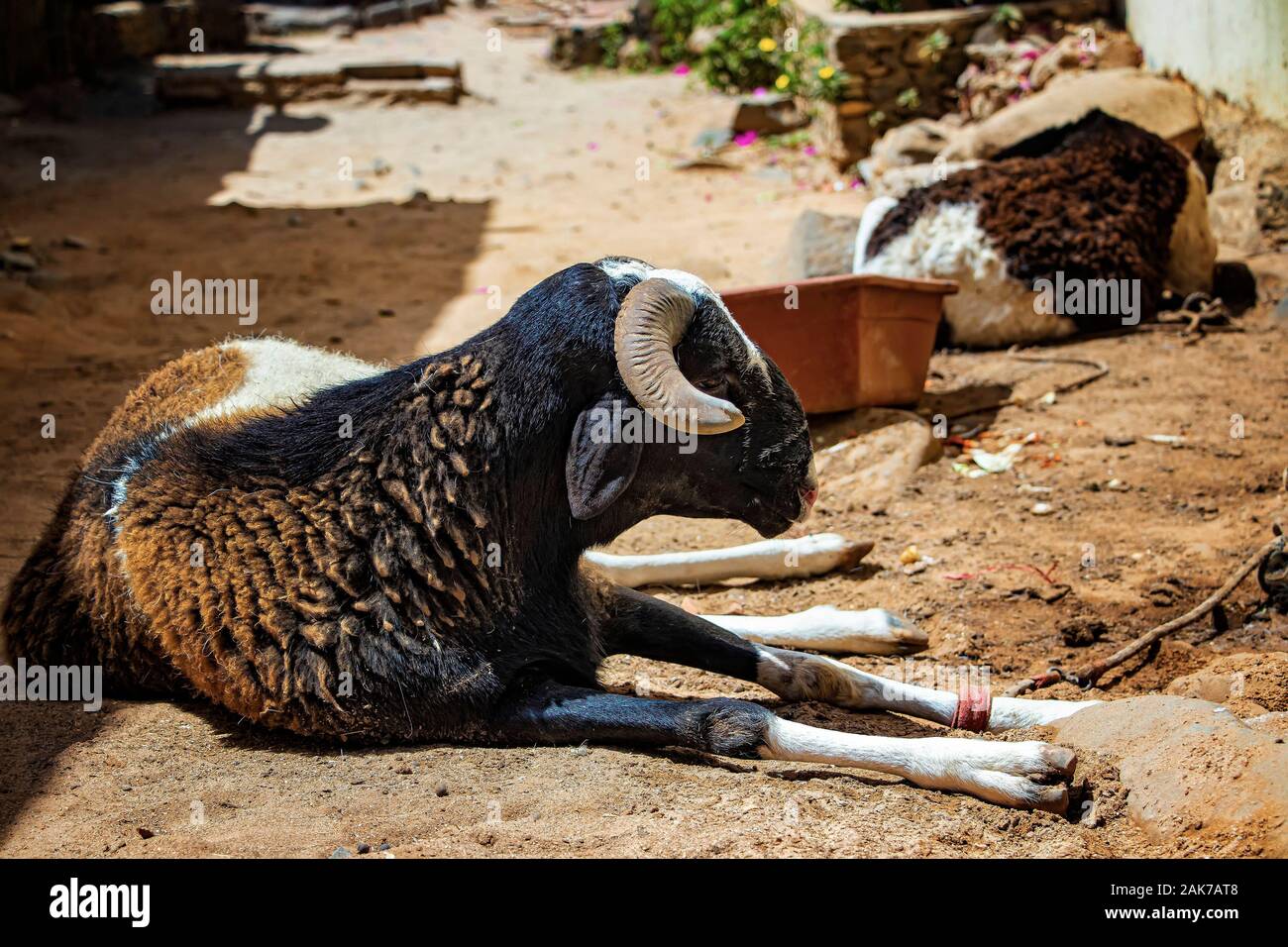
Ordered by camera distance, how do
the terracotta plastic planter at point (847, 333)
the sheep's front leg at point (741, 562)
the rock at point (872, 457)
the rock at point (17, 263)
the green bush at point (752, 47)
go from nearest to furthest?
1. the sheep's front leg at point (741, 562)
2. the rock at point (872, 457)
3. the terracotta plastic planter at point (847, 333)
4. the rock at point (17, 263)
5. the green bush at point (752, 47)

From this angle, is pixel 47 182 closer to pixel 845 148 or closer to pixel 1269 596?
pixel 845 148

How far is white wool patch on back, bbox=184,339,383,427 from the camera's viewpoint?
4.36 metres

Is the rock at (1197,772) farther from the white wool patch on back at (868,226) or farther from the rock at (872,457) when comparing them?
the white wool patch on back at (868,226)

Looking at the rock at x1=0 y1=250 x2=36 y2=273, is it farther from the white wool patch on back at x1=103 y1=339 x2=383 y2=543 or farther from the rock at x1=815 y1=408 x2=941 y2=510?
the rock at x1=815 y1=408 x2=941 y2=510

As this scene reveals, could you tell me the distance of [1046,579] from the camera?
16.5ft

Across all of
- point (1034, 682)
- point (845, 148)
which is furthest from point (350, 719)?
point (845, 148)

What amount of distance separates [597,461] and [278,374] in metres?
1.71

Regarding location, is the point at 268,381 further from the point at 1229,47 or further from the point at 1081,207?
the point at 1229,47

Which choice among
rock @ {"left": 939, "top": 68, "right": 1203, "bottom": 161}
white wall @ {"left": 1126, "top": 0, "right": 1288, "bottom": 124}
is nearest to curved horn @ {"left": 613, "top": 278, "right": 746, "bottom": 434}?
rock @ {"left": 939, "top": 68, "right": 1203, "bottom": 161}

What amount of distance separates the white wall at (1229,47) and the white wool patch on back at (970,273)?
2436mm

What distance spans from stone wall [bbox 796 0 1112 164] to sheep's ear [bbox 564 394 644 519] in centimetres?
949

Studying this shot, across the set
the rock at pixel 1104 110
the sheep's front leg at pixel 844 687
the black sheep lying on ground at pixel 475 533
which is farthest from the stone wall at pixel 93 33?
the sheep's front leg at pixel 844 687

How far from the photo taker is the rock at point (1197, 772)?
2965 mm

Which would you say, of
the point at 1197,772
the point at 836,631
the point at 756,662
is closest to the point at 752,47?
the point at 836,631
